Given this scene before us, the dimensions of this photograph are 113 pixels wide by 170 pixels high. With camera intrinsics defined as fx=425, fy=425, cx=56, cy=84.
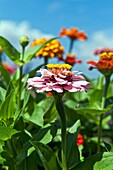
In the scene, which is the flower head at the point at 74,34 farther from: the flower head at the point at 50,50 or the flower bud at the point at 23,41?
the flower bud at the point at 23,41

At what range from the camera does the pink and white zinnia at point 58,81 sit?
93 cm

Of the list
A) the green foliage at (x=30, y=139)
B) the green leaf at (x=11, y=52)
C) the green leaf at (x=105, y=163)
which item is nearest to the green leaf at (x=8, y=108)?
the green foliage at (x=30, y=139)

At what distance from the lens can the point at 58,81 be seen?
938 mm

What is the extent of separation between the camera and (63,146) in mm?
1020

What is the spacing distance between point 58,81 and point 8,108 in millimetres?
227

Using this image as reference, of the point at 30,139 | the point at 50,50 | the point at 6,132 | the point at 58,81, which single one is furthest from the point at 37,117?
the point at 50,50

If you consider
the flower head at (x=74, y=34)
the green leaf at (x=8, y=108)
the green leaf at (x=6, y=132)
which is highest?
the flower head at (x=74, y=34)

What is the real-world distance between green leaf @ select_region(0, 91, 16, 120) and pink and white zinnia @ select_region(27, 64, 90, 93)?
5.8 inches

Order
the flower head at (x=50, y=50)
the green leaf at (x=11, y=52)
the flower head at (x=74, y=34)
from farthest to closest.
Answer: the flower head at (x=74, y=34), the flower head at (x=50, y=50), the green leaf at (x=11, y=52)

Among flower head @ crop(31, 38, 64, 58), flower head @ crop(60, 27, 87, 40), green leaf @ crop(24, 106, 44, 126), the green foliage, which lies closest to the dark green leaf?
the green foliage

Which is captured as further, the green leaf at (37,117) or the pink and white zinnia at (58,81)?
the green leaf at (37,117)

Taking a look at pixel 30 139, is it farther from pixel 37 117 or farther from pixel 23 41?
pixel 23 41

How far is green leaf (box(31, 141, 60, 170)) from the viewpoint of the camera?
3.19ft

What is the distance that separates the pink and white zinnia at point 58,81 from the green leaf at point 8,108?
15cm
